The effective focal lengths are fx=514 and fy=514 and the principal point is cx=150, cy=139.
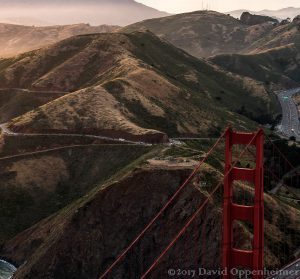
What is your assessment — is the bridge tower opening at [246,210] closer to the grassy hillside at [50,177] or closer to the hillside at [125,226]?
the hillside at [125,226]

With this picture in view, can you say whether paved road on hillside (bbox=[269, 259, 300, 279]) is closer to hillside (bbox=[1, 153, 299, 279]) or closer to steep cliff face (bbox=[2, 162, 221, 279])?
hillside (bbox=[1, 153, 299, 279])

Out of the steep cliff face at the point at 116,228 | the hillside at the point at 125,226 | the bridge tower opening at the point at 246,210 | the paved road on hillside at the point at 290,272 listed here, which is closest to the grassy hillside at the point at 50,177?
the hillside at the point at 125,226

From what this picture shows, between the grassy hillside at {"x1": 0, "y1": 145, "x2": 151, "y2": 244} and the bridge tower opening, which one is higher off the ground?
the bridge tower opening

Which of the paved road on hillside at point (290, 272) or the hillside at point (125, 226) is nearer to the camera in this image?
the paved road on hillside at point (290, 272)

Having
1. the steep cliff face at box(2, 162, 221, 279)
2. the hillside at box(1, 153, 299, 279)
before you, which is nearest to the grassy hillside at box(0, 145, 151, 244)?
the hillside at box(1, 153, 299, 279)

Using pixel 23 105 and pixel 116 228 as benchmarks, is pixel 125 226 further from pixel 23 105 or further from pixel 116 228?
pixel 23 105

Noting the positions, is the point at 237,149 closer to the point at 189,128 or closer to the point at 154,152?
the point at 189,128

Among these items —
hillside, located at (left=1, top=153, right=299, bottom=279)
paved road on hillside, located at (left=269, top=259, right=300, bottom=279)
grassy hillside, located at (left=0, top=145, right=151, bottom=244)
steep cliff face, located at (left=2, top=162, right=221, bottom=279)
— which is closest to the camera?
paved road on hillside, located at (left=269, top=259, right=300, bottom=279)
